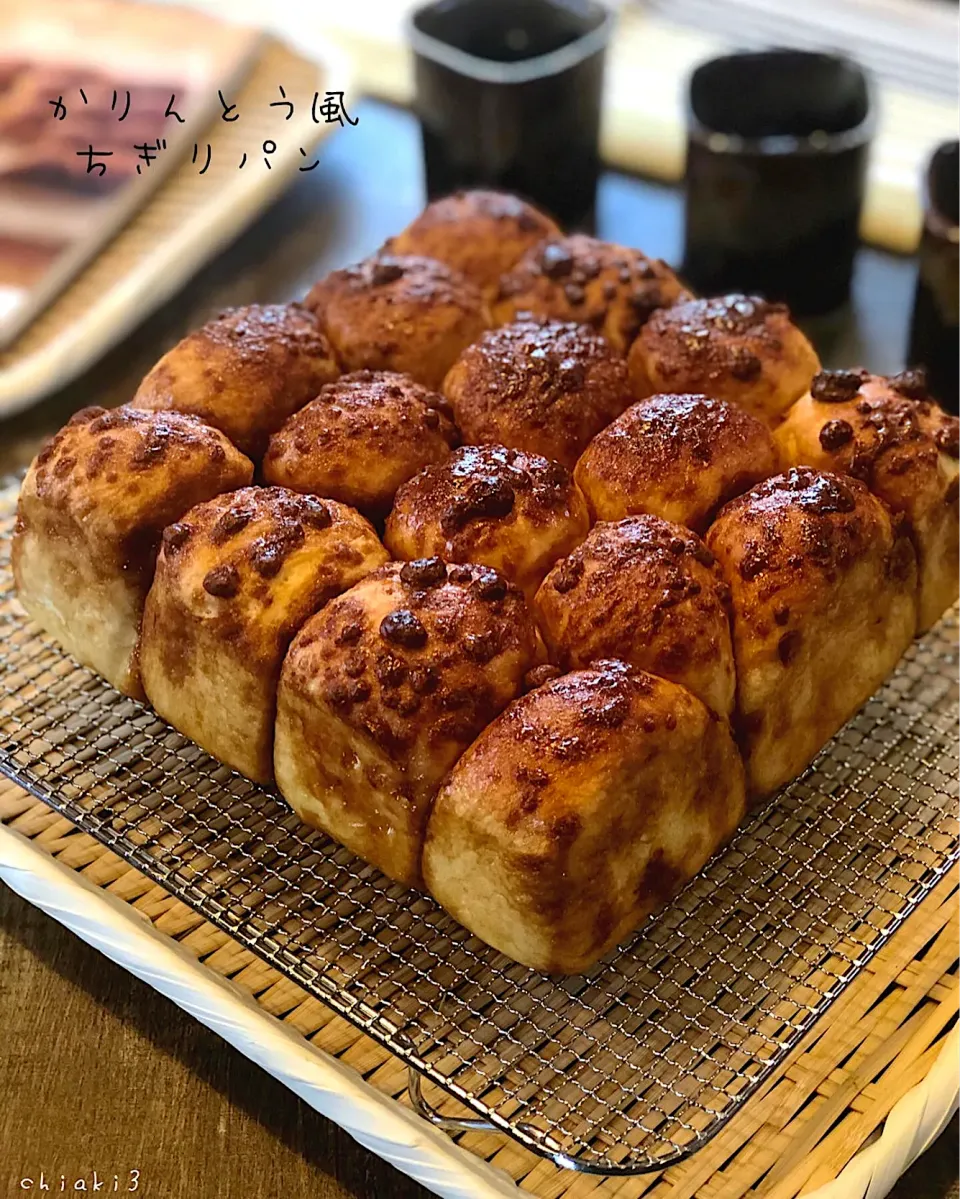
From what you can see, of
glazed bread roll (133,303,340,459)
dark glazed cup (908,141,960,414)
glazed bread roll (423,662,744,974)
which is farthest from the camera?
dark glazed cup (908,141,960,414)

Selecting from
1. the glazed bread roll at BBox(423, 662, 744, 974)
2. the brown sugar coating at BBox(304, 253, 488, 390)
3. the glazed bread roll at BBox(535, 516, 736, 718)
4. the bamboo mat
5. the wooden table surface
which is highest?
the brown sugar coating at BBox(304, 253, 488, 390)

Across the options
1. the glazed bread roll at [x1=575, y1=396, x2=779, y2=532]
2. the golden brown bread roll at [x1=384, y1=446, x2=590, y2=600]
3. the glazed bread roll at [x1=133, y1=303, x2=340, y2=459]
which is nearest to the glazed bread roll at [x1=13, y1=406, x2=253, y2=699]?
the glazed bread roll at [x1=133, y1=303, x2=340, y2=459]

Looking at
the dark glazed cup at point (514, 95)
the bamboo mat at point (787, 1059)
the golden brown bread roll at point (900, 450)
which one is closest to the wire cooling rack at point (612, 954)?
the bamboo mat at point (787, 1059)

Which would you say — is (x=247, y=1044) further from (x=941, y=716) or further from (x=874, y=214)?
(x=874, y=214)

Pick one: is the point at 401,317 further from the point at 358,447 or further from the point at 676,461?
the point at 676,461

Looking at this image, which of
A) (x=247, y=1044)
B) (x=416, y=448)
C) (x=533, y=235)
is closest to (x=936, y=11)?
(x=533, y=235)

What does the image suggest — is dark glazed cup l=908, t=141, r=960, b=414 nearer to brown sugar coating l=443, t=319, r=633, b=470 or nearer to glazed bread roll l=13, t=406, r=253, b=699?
brown sugar coating l=443, t=319, r=633, b=470
